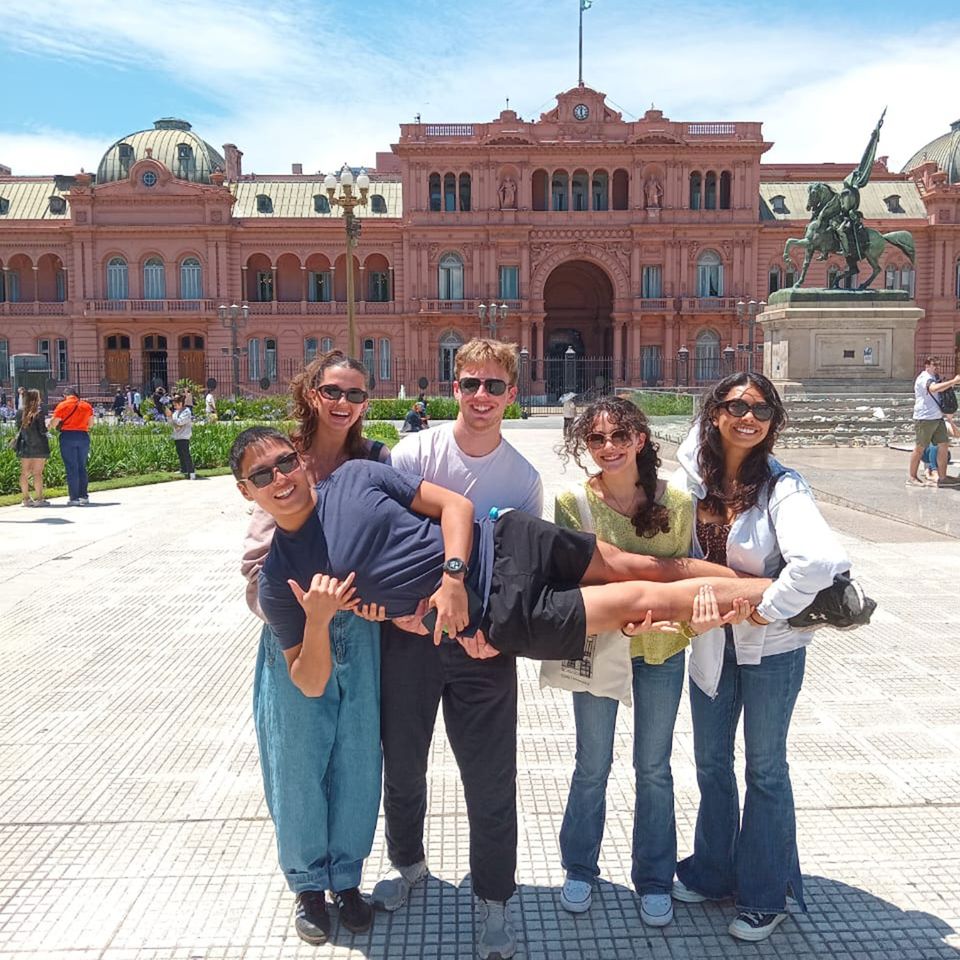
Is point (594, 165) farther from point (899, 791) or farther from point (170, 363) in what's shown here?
point (899, 791)

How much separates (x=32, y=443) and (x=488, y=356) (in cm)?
1226

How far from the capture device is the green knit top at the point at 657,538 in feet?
11.0

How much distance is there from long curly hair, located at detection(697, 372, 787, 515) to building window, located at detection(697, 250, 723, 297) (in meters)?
49.0

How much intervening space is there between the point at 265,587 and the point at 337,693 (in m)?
0.48

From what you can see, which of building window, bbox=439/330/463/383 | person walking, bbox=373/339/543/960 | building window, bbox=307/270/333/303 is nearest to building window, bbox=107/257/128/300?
building window, bbox=307/270/333/303

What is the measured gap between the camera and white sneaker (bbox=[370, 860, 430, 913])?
3529 mm

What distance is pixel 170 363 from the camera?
168 feet

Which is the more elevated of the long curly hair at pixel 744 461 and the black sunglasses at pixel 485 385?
the black sunglasses at pixel 485 385

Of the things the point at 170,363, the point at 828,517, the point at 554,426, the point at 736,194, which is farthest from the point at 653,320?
the point at 828,517

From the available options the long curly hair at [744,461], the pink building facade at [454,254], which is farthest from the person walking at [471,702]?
the pink building facade at [454,254]

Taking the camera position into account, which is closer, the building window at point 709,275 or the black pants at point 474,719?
the black pants at point 474,719

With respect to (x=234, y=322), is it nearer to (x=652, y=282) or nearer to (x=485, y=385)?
(x=652, y=282)

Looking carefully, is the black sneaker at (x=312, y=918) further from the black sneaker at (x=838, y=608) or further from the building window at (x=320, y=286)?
the building window at (x=320, y=286)

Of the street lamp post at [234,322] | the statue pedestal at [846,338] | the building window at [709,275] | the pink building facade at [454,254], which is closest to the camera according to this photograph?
the statue pedestal at [846,338]
